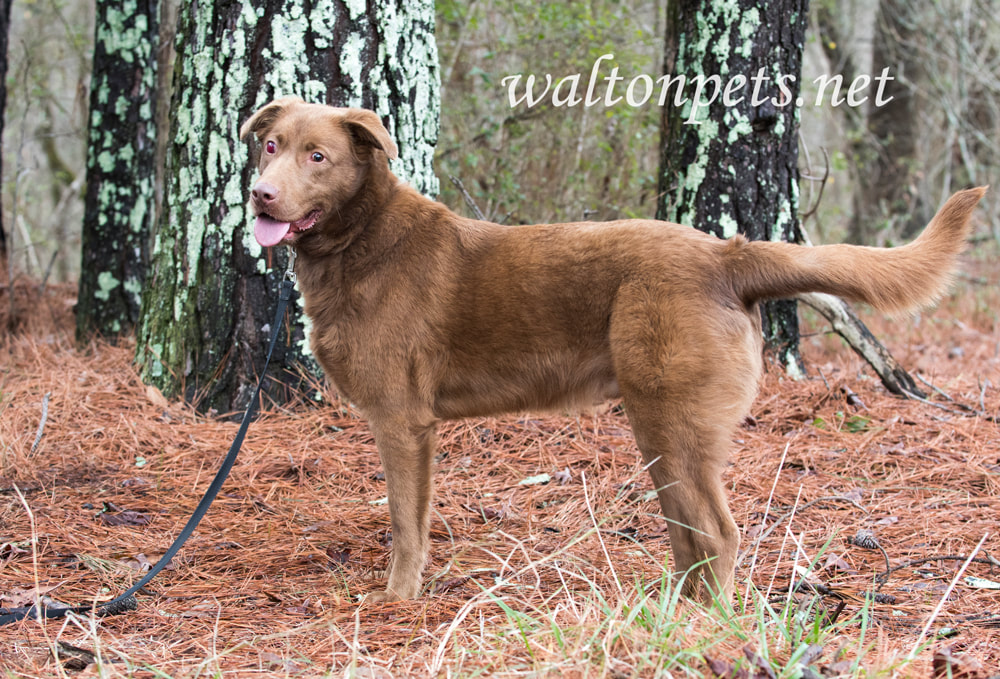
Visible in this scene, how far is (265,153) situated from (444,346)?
1.03m

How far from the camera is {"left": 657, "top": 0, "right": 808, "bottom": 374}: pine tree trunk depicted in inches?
199

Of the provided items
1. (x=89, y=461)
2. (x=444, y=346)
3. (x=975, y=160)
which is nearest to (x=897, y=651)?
(x=444, y=346)

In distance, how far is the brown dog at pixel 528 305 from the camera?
2.72m

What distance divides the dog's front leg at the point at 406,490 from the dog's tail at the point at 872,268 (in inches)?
51.2

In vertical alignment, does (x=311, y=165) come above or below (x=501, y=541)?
above

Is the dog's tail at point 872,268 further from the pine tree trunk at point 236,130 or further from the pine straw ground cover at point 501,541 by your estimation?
the pine tree trunk at point 236,130

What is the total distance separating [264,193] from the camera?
291 centimetres

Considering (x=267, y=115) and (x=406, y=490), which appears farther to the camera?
(x=267, y=115)

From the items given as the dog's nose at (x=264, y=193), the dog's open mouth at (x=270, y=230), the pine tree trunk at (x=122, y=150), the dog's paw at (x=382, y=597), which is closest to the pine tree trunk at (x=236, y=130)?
the dog's open mouth at (x=270, y=230)

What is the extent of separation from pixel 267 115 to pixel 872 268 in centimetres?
240

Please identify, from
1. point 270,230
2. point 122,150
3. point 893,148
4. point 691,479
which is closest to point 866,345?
point 691,479

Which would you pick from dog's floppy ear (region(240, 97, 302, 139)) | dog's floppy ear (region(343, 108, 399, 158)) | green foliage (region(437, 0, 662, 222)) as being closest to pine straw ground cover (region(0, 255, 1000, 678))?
dog's floppy ear (region(343, 108, 399, 158))

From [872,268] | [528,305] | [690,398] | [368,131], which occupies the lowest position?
[690,398]

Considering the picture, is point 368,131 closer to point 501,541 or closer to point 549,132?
point 501,541
